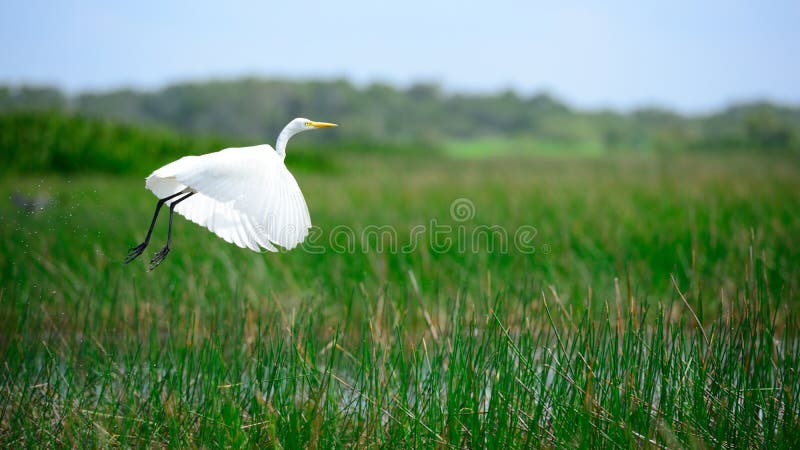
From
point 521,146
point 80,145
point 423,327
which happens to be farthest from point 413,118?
point 423,327

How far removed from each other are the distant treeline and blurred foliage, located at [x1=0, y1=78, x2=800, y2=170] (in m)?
0.07

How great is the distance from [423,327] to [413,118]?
44.7 m

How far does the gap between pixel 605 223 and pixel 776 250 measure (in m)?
1.49

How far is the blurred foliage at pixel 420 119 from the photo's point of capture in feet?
98.4

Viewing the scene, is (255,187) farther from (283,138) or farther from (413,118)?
(413,118)

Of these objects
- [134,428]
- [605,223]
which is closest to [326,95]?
[605,223]

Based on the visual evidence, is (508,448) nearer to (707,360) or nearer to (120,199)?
(707,360)

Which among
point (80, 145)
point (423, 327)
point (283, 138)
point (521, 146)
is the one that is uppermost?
point (283, 138)

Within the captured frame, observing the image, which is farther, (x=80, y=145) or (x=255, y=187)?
(x=80, y=145)

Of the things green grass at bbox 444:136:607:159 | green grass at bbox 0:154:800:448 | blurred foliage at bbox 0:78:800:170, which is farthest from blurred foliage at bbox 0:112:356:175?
green grass at bbox 444:136:607:159

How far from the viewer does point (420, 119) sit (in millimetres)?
48406

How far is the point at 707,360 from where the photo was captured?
2684 millimetres

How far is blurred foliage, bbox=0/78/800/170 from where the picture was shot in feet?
98.4

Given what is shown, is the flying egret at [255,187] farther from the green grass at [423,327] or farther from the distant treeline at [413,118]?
the distant treeline at [413,118]
